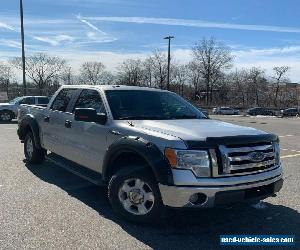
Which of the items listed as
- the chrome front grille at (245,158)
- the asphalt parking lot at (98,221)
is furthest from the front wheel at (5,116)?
the chrome front grille at (245,158)

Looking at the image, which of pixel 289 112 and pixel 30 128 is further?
pixel 289 112

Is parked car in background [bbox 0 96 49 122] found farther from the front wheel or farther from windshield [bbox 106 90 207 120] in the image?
windshield [bbox 106 90 207 120]

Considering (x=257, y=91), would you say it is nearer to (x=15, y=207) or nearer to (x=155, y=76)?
(x=155, y=76)

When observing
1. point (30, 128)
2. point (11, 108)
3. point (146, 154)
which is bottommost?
point (11, 108)

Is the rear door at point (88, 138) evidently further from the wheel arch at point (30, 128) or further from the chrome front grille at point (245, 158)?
the chrome front grille at point (245, 158)

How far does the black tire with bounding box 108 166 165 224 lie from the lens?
15.8 ft

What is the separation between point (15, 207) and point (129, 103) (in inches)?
84.9

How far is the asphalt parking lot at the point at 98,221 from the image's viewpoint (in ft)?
14.7

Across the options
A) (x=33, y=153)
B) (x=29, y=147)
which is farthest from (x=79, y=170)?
(x=29, y=147)

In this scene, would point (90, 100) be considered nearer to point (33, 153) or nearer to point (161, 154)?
point (161, 154)

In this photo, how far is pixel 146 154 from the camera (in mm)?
4793

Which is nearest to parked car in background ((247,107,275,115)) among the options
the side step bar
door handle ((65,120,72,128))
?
the side step bar

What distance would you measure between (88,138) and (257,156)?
251 centimetres

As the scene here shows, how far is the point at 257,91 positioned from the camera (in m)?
93.8
